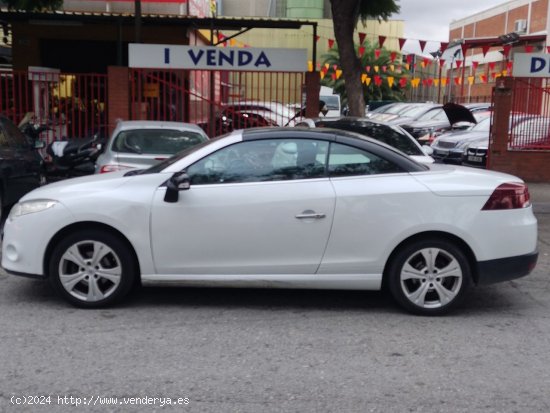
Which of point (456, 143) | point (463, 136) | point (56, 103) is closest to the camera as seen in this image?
point (56, 103)

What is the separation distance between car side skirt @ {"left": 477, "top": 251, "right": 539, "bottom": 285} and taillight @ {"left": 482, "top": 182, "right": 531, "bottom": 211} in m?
0.44

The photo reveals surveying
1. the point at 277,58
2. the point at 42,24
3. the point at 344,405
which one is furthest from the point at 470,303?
the point at 42,24

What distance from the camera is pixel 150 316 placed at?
5.86 metres

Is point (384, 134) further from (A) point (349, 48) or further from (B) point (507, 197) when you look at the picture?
(B) point (507, 197)

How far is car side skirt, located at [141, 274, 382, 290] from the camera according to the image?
19.2 ft

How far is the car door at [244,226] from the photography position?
5.77 meters

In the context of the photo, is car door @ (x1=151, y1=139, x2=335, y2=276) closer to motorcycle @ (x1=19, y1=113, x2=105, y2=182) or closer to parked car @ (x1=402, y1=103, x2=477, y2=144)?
motorcycle @ (x1=19, y1=113, x2=105, y2=182)

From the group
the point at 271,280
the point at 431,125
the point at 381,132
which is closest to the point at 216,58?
the point at 381,132

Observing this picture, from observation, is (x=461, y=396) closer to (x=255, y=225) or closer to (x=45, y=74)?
(x=255, y=225)

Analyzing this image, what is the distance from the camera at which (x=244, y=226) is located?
5.78m

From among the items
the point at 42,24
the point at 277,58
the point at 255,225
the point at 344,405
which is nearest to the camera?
the point at 344,405

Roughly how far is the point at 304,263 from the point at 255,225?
52 centimetres

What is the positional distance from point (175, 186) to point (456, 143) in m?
13.2

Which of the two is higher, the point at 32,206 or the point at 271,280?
the point at 32,206
